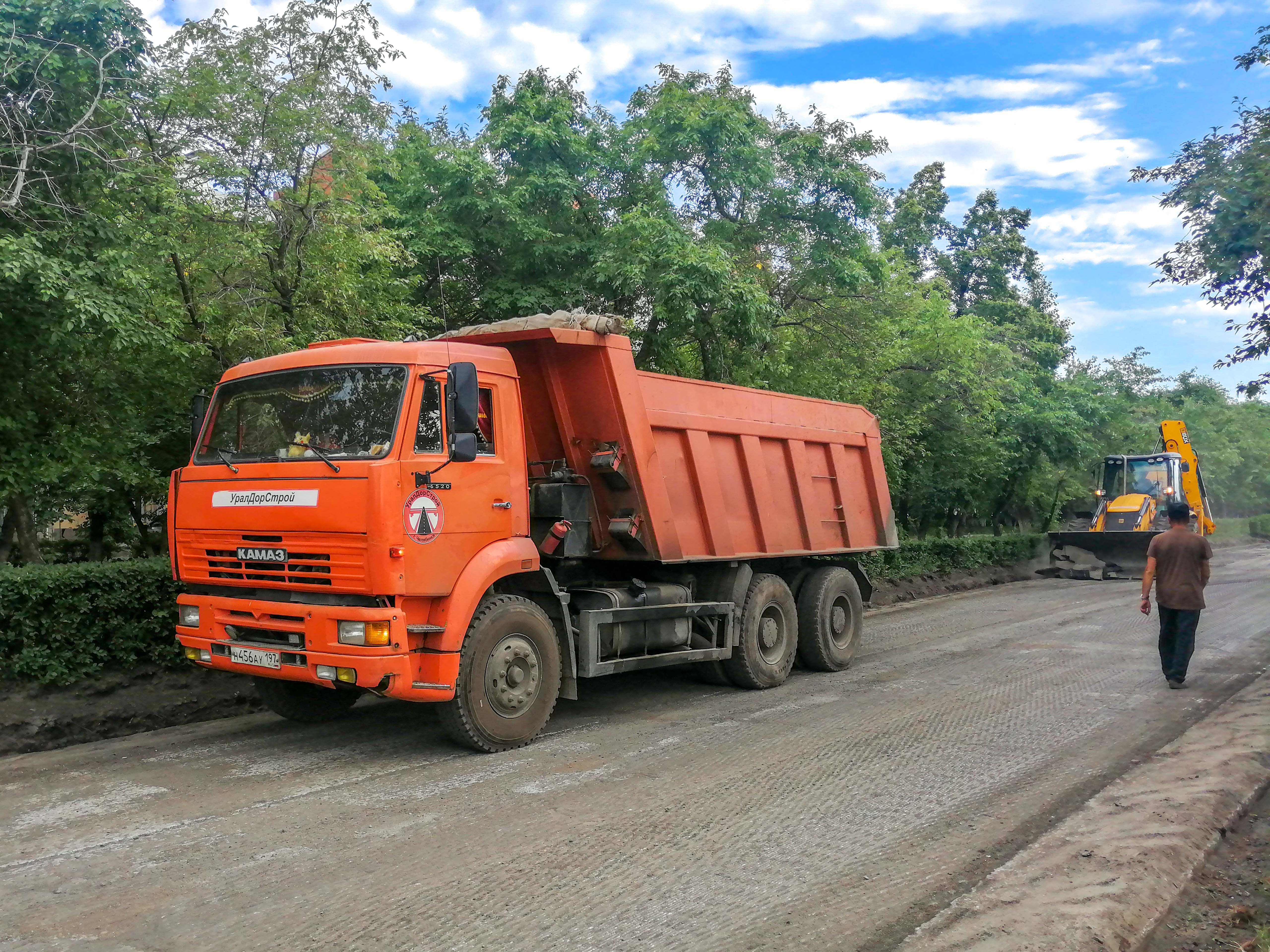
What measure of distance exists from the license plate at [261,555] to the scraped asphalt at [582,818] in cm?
130

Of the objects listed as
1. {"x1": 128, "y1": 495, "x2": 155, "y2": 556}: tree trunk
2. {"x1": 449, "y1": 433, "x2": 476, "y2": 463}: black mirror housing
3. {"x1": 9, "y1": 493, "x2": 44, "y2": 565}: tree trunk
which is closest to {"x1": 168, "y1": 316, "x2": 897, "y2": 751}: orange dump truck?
{"x1": 449, "y1": 433, "x2": 476, "y2": 463}: black mirror housing

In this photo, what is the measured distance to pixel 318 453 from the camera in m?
6.30

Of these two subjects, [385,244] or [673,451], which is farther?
[385,244]

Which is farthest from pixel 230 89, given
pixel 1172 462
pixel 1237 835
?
pixel 1172 462

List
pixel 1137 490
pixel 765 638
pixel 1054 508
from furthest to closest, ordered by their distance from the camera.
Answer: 1. pixel 1054 508
2. pixel 1137 490
3. pixel 765 638

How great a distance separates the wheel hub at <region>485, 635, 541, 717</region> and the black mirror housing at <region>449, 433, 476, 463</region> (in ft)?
4.13

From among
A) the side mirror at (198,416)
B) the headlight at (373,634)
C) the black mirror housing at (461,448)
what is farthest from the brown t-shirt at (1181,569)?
the side mirror at (198,416)

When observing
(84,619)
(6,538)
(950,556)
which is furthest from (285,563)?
(950,556)

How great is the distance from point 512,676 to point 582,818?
1714mm

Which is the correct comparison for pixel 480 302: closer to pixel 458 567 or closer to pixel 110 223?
pixel 110 223

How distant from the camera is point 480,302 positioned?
14477mm

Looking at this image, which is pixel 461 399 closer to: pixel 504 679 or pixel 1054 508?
pixel 504 679

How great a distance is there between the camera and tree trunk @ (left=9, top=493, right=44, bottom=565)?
34.2ft

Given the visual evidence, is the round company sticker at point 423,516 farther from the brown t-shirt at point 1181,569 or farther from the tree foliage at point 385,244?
the brown t-shirt at point 1181,569
